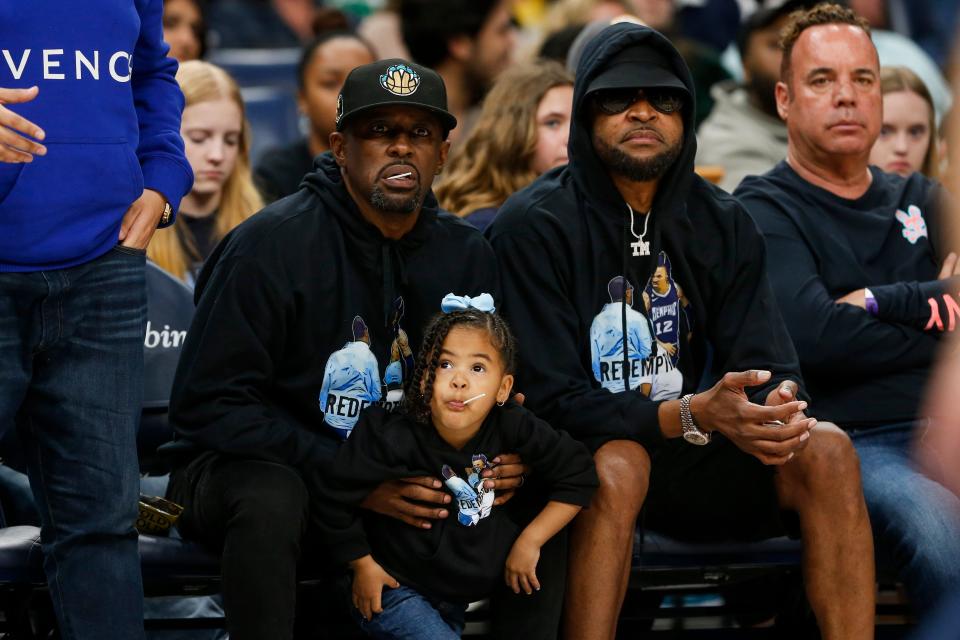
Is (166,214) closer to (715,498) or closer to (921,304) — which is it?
(715,498)

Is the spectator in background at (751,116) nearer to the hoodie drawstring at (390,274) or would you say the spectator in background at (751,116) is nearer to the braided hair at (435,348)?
the hoodie drawstring at (390,274)

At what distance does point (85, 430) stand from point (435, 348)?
808mm

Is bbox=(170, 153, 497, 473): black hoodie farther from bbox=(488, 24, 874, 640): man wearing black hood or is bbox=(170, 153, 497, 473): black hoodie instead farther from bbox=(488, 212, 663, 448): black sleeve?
bbox=(488, 24, 874, 640): man wearing black hood

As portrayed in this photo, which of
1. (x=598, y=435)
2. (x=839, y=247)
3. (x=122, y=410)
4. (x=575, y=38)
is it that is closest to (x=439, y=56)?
(x=575, y=38)

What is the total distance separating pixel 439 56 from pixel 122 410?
3855 millimetres

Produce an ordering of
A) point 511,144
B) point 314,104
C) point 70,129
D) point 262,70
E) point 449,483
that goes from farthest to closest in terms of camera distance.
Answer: point 262,70 < point 314,104 < point 511,144 < point 449,483 < point 70,129

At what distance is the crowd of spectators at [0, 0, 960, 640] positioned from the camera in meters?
3.38

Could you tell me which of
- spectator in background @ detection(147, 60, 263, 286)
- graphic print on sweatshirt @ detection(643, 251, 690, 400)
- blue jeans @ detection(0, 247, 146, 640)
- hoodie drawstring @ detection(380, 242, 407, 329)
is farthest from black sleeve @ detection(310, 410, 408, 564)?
spectator in background @ detection(147, 60, 263, 286)

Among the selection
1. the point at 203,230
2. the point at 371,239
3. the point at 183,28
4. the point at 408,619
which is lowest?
the point at 408,619

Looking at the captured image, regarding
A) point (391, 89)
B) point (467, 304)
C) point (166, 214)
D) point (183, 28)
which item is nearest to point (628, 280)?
point (467, 304)

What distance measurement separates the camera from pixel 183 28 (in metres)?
6.08

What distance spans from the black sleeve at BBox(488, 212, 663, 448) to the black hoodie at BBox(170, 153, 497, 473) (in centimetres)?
9

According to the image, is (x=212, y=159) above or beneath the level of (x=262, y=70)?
A: beneath

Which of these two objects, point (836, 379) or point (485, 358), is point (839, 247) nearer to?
point (836, 379)
